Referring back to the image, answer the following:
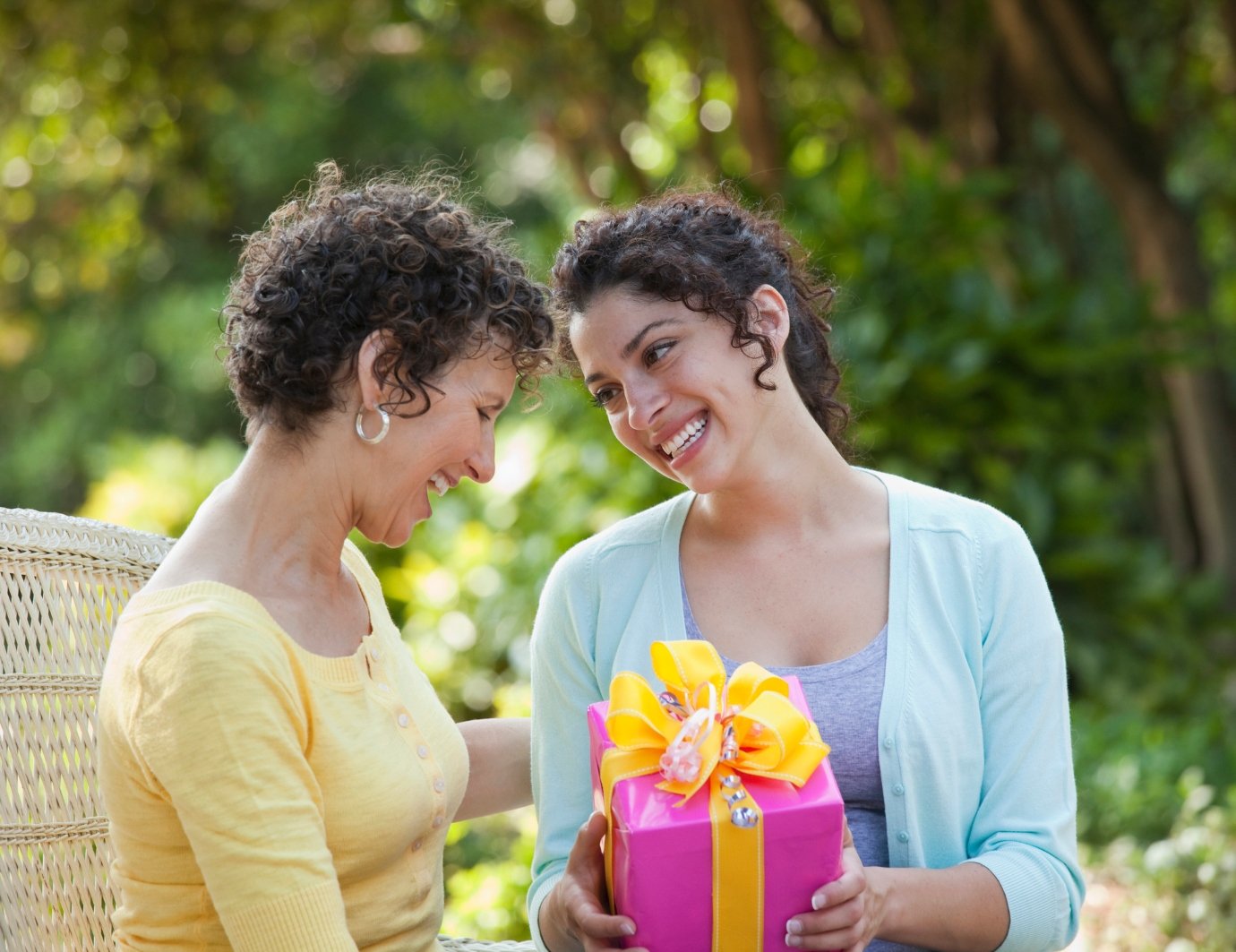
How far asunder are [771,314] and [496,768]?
34.3 inches

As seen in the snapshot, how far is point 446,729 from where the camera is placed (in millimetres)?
2102

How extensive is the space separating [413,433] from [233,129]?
11.9 metres

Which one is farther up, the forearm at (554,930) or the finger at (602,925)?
the finger at (602,925)

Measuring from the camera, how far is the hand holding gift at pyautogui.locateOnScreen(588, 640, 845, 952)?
1640 mm

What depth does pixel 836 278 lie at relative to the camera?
13.0 ft

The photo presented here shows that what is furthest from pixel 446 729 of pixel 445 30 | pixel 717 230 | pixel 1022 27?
pixel 445 30

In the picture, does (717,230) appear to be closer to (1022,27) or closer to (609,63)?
(1022,27)

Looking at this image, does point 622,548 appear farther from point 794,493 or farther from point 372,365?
point 372,365

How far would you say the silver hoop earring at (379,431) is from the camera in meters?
1.84

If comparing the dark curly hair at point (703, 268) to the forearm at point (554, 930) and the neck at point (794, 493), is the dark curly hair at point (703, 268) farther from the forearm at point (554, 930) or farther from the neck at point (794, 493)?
the forearm at point (554, 930)

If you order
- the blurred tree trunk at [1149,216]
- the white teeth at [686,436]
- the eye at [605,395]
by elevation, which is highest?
the blurred tree trunk at [1149,216]

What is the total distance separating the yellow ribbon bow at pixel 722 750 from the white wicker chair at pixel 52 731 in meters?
0.86

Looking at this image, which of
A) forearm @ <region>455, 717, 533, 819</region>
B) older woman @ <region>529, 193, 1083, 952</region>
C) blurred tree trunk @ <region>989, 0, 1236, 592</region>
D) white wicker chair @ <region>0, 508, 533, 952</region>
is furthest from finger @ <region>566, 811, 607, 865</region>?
blurred tree trunk @ <region>989, 0, 1236, 592</region>

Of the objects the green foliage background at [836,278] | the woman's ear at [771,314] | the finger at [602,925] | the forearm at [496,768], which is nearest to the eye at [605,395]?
the woman's ear at [771,314]
